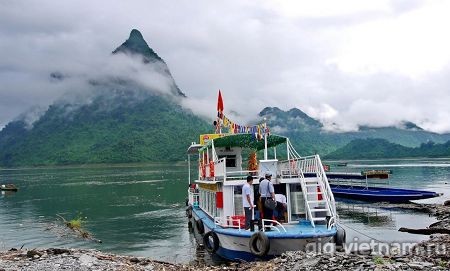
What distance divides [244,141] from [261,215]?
6.13 metres

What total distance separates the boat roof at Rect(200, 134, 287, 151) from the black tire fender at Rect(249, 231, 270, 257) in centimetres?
631

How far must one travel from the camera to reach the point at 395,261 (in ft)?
35.6

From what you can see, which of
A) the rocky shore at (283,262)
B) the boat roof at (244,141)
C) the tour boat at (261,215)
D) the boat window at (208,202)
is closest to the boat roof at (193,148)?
the boat window at (208,202)

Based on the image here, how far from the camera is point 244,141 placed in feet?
72.4

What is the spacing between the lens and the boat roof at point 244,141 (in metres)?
20.8

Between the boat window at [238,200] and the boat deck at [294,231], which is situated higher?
the boat window at [238,200]

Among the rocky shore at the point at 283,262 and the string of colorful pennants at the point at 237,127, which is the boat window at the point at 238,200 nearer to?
the string of colorful pennants at the point at 237,127

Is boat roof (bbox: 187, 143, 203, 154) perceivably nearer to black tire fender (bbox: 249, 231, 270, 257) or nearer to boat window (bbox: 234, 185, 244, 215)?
boat window (bbox: 234, 185, 244, 215)

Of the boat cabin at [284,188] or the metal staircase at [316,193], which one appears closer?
the metal staircase at [316,193]

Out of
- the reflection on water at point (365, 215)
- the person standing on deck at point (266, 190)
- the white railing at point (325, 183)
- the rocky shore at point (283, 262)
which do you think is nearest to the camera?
the rocky shore at point (283, 262)

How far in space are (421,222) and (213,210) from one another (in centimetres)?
1781

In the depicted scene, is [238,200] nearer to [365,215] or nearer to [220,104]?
[220,104]

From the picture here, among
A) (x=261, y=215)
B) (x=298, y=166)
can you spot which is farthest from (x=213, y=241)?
(x=298, y=166)

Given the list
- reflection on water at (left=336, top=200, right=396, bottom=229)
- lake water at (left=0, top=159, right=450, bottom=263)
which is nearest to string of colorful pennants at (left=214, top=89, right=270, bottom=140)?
lake water at (left=0, top=159, right=450, bottom=263)
